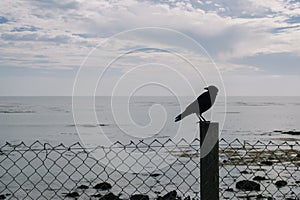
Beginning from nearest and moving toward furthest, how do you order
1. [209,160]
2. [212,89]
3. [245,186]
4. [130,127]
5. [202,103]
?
[209,160], [202,103], [212,89], [130,127], [245,186]

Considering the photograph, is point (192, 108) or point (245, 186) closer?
point (192, 108)

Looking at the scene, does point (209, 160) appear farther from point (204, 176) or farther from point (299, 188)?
point (299, 188)

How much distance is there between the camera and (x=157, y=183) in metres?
22.3

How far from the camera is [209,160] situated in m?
3.70

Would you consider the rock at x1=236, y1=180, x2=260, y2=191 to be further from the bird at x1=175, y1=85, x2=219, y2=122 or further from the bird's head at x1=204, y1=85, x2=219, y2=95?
the bird at x1=175, y1=85, x2=219, y2=122

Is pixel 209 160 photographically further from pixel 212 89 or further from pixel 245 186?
pixel 245 186

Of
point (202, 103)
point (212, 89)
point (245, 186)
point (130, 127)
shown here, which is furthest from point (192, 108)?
point (245, 186)

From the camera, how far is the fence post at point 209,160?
12.0 feet

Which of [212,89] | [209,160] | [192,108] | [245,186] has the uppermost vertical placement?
[245,186]

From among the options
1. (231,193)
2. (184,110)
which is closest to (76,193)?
(231,193)

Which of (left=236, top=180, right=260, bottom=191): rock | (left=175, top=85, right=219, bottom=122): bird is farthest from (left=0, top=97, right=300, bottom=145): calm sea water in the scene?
(left=236, top=180, right=260, bottom=191): rock

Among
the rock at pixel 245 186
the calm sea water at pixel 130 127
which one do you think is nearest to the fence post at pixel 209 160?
the calm sea water at pixel 130 127

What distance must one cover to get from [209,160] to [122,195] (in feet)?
52.1

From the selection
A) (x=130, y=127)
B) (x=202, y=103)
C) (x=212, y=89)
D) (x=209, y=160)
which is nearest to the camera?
(x=209, y=160)
